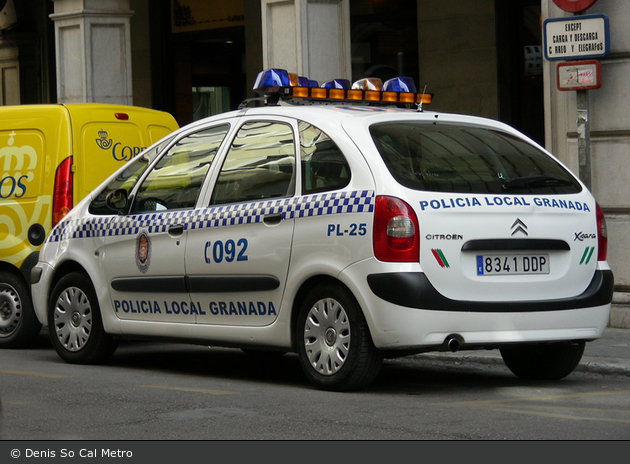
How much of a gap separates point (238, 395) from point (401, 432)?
1495 mm

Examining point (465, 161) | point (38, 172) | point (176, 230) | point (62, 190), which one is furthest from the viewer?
point (38, 172)

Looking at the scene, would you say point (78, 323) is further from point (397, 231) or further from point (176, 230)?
point (397, 231)

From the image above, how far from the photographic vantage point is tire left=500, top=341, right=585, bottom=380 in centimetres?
727

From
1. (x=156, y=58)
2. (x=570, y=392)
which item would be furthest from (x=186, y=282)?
(x=156, y=58)

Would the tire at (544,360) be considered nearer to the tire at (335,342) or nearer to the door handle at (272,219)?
the tire at (335,342)

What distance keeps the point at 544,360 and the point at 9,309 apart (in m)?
4.51

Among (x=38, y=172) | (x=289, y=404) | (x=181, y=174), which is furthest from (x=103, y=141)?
(x=289, y=404)

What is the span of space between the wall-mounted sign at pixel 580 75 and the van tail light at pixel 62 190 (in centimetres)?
402

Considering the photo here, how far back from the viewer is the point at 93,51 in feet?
49.9

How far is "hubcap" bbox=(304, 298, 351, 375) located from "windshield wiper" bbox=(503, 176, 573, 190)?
3.83 feet

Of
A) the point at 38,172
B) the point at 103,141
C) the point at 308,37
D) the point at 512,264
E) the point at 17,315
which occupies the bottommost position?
the point at 17,315

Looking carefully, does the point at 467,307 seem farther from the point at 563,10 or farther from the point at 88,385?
the point at 563,10

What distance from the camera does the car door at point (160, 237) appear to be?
298 inches

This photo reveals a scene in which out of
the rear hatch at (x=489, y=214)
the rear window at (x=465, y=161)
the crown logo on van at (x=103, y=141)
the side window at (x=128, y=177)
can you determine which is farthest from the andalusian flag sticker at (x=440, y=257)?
the crown logo on van at (x=103, y=141)
